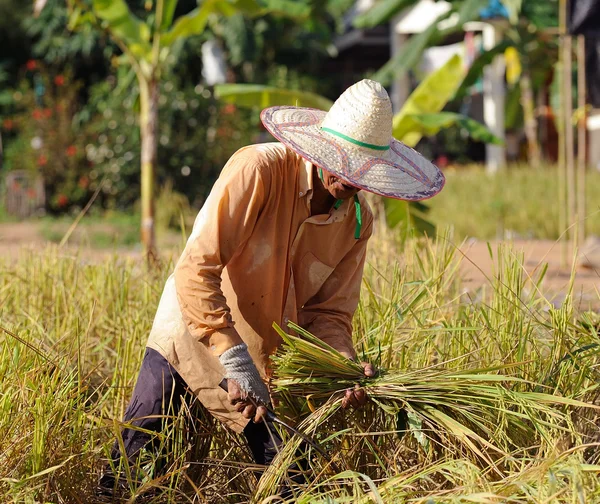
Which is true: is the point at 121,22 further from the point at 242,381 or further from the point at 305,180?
the point at 242,381

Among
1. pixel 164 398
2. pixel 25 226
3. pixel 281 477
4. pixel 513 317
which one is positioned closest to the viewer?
pixel 281 477

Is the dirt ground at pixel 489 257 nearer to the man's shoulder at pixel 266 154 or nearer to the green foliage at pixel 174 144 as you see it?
the green foliage at pixel 174 144

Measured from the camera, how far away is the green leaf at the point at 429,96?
6.61 meters

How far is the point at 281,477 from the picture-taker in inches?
98.3

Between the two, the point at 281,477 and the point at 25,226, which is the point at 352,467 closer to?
the point at 281,477

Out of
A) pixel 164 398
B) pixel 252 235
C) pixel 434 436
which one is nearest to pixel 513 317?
pixel 434 436

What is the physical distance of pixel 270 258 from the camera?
266cm

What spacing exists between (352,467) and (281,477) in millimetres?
307


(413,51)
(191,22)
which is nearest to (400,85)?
(413,51)

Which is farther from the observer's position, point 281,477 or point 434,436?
point 434,436

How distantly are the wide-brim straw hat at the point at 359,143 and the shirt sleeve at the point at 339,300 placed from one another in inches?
10.0

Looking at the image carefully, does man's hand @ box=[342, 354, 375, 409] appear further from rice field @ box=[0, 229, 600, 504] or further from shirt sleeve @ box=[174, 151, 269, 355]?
shirt sleeve @ box=[174, 151, 269, 355]

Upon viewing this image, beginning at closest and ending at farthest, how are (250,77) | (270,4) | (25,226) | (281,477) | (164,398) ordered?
(281,477), (164,398), (270,4), (25,226), (250,77)

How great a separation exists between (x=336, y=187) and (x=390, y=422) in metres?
0.70
